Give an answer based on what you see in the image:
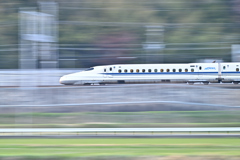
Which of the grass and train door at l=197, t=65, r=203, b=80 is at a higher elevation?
train door at l=197, t=65, r=203, b=80

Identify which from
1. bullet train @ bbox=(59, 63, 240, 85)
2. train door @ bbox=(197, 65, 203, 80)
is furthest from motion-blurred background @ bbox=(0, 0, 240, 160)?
train door @ bbox=(197, 65, 203, 80)

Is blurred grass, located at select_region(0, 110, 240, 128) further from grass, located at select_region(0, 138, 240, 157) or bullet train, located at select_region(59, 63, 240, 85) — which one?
grass, located at select_region(0, 138, 240, 157)

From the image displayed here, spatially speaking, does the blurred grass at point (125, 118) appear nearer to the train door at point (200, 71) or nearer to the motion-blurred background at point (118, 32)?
the train door at point (200, 71)

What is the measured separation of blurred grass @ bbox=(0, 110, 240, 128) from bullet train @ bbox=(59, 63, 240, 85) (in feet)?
11.1

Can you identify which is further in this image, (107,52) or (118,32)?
(118,32)

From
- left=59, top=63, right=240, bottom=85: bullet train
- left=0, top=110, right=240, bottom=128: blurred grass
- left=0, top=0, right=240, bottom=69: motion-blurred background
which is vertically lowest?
left=0, top=110, right=240, bottom=128: blurred grass


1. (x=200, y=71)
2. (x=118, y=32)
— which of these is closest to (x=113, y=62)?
(x=118, y=32)

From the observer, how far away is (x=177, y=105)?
67.3ft

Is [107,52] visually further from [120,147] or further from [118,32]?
[120,147]

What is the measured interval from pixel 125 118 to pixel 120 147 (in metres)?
6.17

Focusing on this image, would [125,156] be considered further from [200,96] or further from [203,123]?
[200,96]

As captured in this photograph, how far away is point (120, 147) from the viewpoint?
488 inches

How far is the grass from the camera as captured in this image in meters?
11.5

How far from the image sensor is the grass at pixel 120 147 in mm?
11523
